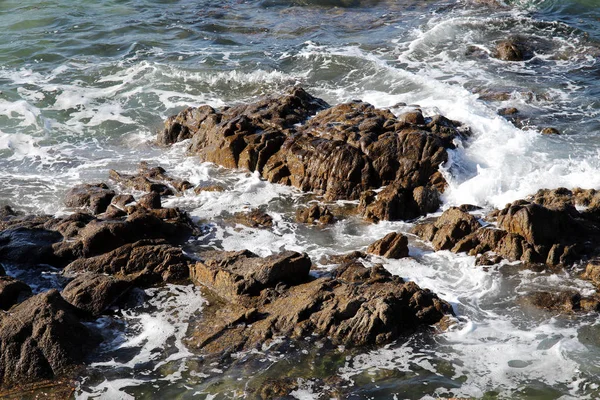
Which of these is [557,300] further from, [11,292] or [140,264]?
[11,292]

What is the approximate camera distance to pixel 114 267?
475 inches

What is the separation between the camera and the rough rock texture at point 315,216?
13867 mm

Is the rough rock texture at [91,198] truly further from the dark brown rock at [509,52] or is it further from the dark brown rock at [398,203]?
the dark brown rock at [509,52]

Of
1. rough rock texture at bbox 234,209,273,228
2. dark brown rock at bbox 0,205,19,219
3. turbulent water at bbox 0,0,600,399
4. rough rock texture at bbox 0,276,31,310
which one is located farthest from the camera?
dark brown rock at bbox 0,205,19,219

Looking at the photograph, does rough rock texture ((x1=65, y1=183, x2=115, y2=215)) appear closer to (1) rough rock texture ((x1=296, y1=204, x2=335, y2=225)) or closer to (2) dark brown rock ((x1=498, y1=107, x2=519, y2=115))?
(1) rough rock texture ((x1=296, y1=204, x2=335, y2=225))

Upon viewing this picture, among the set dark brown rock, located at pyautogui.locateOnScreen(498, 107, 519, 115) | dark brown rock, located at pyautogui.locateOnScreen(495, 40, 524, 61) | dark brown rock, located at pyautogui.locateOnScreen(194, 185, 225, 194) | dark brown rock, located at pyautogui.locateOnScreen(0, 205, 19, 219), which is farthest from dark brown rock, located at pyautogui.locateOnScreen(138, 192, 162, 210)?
dark brown rock, located at pyautogui.locateOnScreen(495, 40, 524, 61)

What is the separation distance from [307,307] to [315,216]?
3908mm

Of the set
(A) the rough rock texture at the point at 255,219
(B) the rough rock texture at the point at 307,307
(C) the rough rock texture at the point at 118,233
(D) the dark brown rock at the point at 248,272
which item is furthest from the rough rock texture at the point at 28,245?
(A) the rough rock texture at the point at 255,219

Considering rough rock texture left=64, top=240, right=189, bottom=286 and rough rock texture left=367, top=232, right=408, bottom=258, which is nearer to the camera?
rough rock texture left=64, top=240, right=189, bottom=286

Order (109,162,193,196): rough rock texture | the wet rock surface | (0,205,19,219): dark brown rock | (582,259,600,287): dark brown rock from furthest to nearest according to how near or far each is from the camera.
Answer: (109,162,193,196): rough rock texture, (0,205,19,219): dark brown rock, (582,259,600,287): dark brown rock, the wet rock surface

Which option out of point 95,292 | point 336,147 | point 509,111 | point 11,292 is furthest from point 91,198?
point 509,111

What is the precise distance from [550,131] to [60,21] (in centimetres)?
2107

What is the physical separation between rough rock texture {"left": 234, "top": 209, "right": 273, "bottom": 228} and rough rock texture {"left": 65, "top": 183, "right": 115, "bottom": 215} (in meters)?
2.99

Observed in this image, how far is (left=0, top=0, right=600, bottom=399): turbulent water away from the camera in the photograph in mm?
9484
